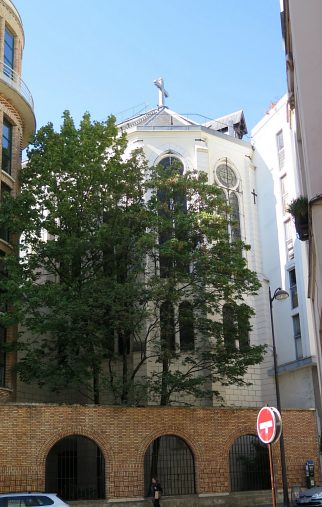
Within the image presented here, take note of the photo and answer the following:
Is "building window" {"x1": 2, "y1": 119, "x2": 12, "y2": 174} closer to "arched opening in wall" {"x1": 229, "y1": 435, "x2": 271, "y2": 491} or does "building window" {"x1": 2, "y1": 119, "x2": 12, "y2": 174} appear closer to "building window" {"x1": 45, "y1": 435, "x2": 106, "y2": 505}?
"building window" {"x1": 45, "y1": 435, "x2": 106, "y2": 505}

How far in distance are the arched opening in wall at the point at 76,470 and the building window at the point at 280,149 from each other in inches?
771

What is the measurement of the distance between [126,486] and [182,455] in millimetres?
3368

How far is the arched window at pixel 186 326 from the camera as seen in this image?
27.3 metres

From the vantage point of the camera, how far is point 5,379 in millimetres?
28203

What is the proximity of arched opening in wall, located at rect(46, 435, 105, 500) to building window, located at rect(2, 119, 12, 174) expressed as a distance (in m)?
13.0

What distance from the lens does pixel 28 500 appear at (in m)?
17.1

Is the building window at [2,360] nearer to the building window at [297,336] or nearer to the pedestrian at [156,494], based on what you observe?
the pedestrian at [156,494]

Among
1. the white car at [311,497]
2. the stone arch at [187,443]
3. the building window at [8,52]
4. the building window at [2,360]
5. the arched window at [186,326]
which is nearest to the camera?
the white car at [311,497]

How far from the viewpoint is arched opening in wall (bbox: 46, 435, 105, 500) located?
24.3 meters

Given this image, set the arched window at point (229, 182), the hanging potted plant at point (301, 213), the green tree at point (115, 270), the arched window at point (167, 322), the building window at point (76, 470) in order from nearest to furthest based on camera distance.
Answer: the hanging potted plant at point (301, 213)
the building window at point (76, 470)
the green tree at point (115, 270)
the arched window at point (167, 322)
the arched window at point (229, 182)

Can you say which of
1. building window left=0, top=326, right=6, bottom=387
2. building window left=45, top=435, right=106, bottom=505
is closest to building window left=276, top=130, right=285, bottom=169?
building window left=0, top=326, right=6, bottom=387

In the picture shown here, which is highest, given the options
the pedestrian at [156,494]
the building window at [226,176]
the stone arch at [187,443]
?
the building window at [226,176]

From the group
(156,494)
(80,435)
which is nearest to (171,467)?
(156,494)

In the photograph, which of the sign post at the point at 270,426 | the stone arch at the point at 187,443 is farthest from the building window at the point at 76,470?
the sign post at the point at 270,426
